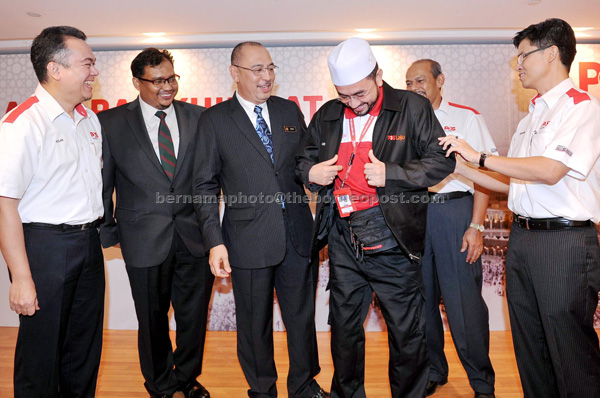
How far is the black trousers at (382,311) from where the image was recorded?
97.2 inches

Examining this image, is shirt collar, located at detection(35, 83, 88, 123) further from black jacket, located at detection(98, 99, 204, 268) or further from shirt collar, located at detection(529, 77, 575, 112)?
shirt collar, located at detection(529, 77, 575, 112)

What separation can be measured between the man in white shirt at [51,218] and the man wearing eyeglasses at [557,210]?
1890mm

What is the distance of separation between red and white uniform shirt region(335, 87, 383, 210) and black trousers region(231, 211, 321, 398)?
1.91ft

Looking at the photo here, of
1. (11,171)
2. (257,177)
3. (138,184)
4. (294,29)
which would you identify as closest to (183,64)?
(294,29)

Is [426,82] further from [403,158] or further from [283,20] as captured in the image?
[283,20]

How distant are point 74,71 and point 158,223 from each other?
3.42 ft

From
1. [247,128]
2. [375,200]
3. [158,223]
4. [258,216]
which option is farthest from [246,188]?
[375,200]

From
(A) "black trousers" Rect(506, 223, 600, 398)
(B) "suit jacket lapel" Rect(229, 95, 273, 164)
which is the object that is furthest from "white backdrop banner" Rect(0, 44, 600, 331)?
(A) "black trousers" Rect(506, 223, 600, 398)

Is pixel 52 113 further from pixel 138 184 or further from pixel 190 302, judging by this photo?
pixel 190 302

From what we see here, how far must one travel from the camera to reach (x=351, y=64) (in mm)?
2361

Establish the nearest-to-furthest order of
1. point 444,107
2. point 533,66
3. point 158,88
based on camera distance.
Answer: point 533,66, point 158,88, point 444,107

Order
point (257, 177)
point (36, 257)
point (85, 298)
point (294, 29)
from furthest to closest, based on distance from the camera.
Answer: point (294, 29) → point (257, 177) → point (85, 298) → point (36, 257)

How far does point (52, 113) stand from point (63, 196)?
0.42 meters

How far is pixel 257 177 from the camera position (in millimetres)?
2844
